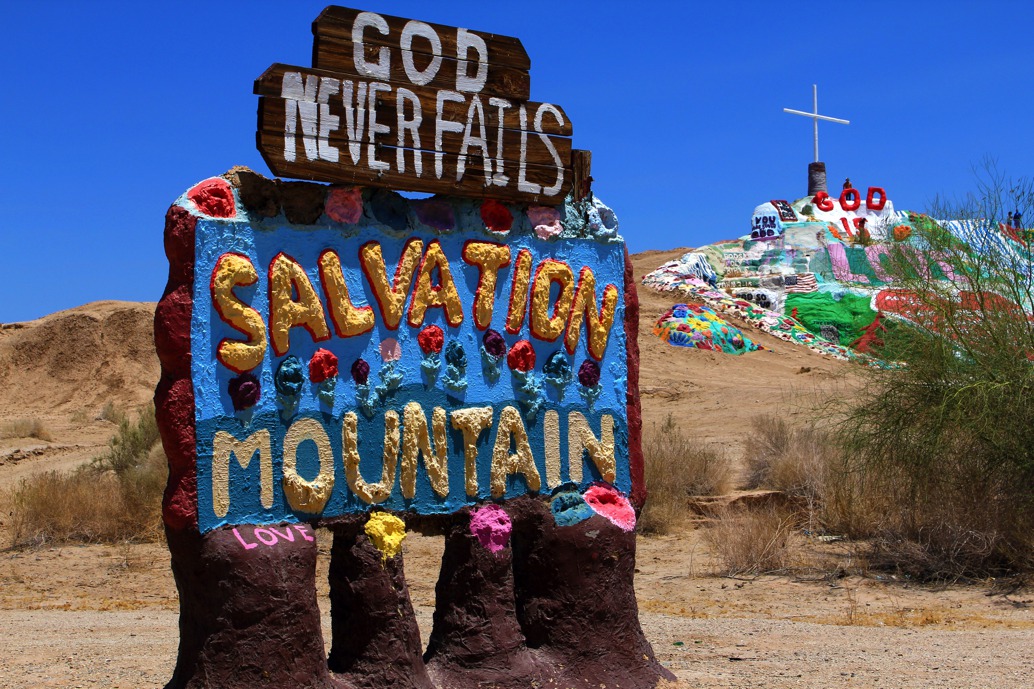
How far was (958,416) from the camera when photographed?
11.2 meters

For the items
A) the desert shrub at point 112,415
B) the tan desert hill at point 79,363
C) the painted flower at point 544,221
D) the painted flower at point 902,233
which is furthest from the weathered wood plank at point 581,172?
the tan desert hill at point 79,363

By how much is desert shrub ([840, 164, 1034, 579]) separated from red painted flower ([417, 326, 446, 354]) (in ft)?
23.3

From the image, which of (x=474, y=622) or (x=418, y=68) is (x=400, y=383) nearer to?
(x=474, y=622)

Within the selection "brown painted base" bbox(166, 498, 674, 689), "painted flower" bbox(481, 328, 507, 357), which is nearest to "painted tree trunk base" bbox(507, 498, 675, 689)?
"brown painted base" bbox(166, 498, 674, 689)

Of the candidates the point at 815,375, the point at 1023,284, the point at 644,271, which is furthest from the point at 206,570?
the point at 644,271

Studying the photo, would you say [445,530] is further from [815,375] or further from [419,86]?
[815,375]

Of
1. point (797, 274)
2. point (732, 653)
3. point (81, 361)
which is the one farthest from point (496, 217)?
point (797, 274)

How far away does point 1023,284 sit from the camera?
39.1 feet

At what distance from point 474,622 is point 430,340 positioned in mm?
1322

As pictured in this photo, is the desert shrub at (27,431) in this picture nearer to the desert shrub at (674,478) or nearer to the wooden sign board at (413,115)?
the desert shrub at (674,478)

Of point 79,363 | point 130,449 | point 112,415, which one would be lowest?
point 130,449

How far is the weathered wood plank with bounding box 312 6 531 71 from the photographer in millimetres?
5242

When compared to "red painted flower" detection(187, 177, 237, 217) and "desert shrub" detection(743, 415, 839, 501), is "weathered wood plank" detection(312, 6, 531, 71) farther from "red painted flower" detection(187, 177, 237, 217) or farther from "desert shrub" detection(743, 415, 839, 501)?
"desert shrub" detection(743, 415, 839, 501)

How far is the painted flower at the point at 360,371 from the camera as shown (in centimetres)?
523
